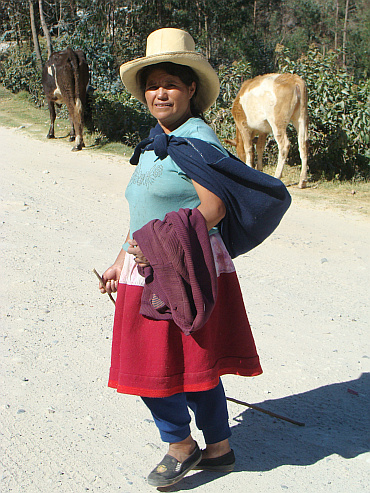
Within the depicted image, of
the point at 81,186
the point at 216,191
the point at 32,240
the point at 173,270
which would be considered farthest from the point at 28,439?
the point at 81,186

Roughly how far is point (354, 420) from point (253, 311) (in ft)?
4.85

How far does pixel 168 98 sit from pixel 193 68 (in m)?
0.18

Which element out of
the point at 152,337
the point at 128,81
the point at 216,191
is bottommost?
the point at 152,337

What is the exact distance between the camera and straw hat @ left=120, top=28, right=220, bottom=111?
2.19 m

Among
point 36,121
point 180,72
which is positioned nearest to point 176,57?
point 180,72

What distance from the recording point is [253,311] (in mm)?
4332

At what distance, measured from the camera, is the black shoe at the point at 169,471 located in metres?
2.31

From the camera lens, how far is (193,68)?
2273 mm

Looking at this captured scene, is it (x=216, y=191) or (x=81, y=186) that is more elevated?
(x=216, y=191)

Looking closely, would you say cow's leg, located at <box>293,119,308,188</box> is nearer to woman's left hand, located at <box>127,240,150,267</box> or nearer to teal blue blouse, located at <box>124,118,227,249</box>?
teal blue blouse, located at <box>124,118,227,249</box>

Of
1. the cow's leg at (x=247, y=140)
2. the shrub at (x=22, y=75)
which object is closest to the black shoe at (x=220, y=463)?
the cow's leg at (x=247, y=140)

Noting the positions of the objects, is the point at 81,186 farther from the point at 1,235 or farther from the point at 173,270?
the point at 173,270

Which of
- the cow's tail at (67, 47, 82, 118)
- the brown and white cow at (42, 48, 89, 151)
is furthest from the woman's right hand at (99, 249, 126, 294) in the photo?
the cow's tail at (67, 47, 82, 118)

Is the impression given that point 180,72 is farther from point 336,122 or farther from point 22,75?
point 22,75
